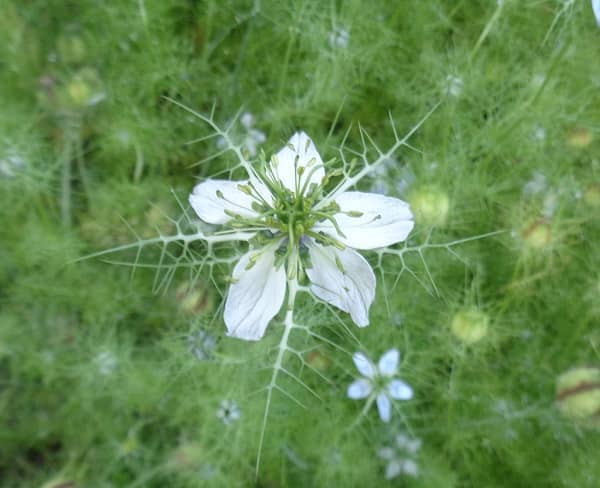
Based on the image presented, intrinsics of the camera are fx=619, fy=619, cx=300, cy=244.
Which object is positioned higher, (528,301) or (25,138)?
(25,138)

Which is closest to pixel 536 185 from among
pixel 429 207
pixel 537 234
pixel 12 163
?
pixel 537 234

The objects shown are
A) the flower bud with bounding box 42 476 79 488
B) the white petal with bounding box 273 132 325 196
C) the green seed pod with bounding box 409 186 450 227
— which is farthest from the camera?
the flower bud with bounding box 42 476 79 488

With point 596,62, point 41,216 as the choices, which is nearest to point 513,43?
point 596,62

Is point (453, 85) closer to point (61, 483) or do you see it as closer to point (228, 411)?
point (228, 411)

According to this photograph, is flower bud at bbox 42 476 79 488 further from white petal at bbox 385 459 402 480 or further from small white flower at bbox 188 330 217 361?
white petal at bbox 385 459 402 480

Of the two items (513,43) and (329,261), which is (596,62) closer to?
(513,43)

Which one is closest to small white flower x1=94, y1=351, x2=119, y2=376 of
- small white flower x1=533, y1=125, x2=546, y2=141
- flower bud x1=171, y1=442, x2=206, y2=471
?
flower bud x1=171, y1=442, x2=206, y2=471
